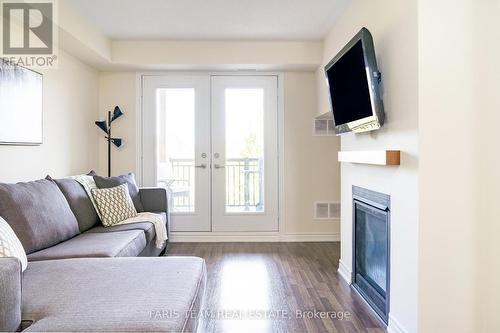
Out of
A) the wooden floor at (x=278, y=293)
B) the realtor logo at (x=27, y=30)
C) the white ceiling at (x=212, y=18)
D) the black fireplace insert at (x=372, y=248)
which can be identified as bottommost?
the wooden floor at (x=278, y=293)

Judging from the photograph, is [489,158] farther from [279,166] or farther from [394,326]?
[279,166]

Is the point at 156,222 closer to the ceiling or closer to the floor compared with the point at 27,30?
closer to the floor

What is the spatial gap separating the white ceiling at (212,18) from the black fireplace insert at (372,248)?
173cm

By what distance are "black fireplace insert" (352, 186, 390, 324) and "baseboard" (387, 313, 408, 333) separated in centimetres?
7

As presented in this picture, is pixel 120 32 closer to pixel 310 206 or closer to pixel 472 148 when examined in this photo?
pixel 310 206

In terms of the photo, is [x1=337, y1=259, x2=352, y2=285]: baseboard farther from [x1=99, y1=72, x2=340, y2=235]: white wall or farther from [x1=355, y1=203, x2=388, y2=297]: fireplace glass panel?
[x1=99, y1=72, x2=340, y2=235]: white wall

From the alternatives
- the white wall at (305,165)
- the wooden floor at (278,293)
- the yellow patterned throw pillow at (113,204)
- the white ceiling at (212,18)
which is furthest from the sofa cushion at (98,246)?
the white wall at (305,165)

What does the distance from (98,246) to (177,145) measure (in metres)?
2.18

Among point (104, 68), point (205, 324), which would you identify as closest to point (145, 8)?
point (104, 68)

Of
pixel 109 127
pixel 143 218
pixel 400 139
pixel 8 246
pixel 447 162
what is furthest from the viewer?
pixel 109 127

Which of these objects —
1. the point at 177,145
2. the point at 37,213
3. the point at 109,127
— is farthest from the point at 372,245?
the point at 109,127

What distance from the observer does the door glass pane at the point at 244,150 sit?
13.8 feet

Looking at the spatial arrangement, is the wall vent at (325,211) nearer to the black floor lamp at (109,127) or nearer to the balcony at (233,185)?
the balcony at (233,185)

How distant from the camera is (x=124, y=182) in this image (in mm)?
3363
